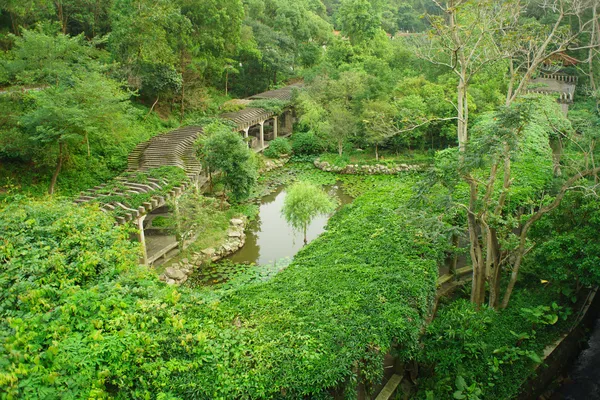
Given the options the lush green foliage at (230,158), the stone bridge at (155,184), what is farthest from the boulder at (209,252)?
the lush green foliage at (230,158)

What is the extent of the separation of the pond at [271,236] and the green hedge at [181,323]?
6110 mm

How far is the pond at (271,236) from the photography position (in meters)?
15.7

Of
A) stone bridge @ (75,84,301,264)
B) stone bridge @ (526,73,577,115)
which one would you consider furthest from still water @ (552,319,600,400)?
stone bridge @ (526,73,577,115)

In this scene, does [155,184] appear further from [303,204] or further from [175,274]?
[303,204]

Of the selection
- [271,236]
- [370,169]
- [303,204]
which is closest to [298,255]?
[303,204]

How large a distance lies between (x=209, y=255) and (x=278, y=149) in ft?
44.4

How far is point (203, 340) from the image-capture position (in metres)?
6.16

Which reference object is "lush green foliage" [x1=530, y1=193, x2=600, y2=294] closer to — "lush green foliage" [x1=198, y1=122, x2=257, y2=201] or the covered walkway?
"lush green foliage" [x1=198, y1=122, x2=257, y2=201]

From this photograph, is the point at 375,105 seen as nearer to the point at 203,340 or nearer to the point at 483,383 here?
the point at 483,383

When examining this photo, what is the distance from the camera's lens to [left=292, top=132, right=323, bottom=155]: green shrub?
2764 cm

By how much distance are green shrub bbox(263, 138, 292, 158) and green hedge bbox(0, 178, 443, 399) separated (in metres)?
17.8

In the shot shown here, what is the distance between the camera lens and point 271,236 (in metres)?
17.5

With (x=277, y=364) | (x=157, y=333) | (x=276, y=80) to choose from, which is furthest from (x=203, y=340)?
(x=276, y=80)

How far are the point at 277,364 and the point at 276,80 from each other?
33.7 meters
